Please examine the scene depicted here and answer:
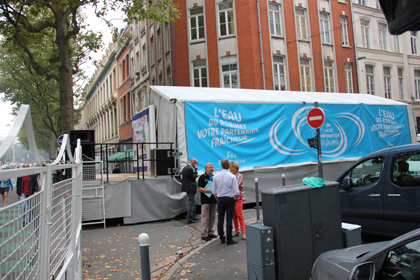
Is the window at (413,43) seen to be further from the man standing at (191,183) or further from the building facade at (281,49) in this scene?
the man standing at (191,183)

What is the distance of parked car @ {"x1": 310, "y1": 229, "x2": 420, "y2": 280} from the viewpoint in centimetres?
267

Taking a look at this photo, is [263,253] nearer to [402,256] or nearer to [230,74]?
[402,256]

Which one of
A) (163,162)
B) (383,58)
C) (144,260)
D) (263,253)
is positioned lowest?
(263,253)

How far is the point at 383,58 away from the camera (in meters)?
27.3

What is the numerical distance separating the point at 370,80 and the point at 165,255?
25.1m

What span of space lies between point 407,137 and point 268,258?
13994 mm

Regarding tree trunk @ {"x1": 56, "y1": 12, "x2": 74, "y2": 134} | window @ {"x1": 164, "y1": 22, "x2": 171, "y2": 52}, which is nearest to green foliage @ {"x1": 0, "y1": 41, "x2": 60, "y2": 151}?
window @ {"x1": 164, "y1": 22, "x2": 171, "y2": 52}

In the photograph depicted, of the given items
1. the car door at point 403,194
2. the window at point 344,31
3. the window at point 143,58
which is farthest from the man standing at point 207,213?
the window at point 143,58

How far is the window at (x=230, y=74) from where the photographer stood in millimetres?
21234

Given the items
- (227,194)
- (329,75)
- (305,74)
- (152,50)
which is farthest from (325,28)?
(227,194)

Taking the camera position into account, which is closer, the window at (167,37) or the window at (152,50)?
the window at (167,37)

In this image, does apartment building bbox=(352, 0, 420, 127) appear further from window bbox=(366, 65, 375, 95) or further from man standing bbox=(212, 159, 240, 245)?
man standing bbox=(212, 159, 240, 245)

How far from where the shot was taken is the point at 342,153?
13719 mm

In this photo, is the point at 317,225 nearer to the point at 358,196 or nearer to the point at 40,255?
the point at 358,196
